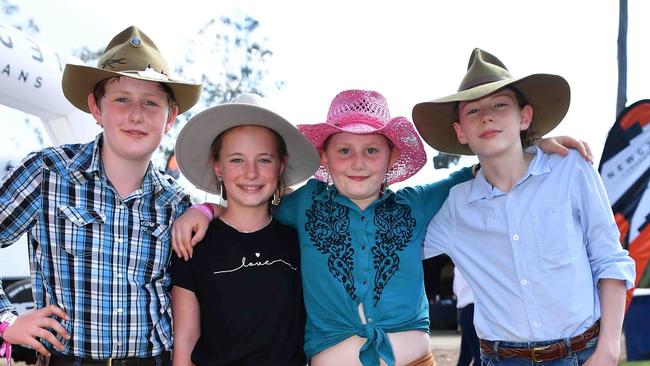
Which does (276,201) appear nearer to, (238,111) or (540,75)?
(238,111)

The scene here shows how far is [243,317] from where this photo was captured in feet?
7.68

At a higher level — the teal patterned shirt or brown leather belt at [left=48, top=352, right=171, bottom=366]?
the teal patterned shirt

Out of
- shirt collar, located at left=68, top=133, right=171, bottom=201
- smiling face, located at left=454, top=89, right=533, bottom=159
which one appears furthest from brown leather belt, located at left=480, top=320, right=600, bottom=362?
shirt collar, located at left=68, top=133, right=171, bottom=201

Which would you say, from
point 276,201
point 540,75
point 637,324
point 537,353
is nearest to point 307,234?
point 276,201

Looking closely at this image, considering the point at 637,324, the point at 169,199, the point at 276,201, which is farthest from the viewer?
the point at 637,324

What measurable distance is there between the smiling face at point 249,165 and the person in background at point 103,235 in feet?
0.92

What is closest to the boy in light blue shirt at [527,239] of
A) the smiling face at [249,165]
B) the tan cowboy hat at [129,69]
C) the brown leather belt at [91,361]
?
the smiling face at [249,165]

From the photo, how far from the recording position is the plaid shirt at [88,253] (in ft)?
7.27

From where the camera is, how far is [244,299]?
2.36 meters

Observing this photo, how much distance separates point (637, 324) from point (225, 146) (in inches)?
180

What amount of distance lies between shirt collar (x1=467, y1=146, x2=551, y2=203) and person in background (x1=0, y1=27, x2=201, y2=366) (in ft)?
4.31

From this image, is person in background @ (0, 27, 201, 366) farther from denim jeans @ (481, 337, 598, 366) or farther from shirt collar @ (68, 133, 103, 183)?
denim jeans @ (481, 337, 598, 366)

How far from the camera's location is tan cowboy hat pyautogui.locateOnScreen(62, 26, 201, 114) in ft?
8.09

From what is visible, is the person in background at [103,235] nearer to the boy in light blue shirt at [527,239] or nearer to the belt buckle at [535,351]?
the boy in light blue shirt at [527,239]
